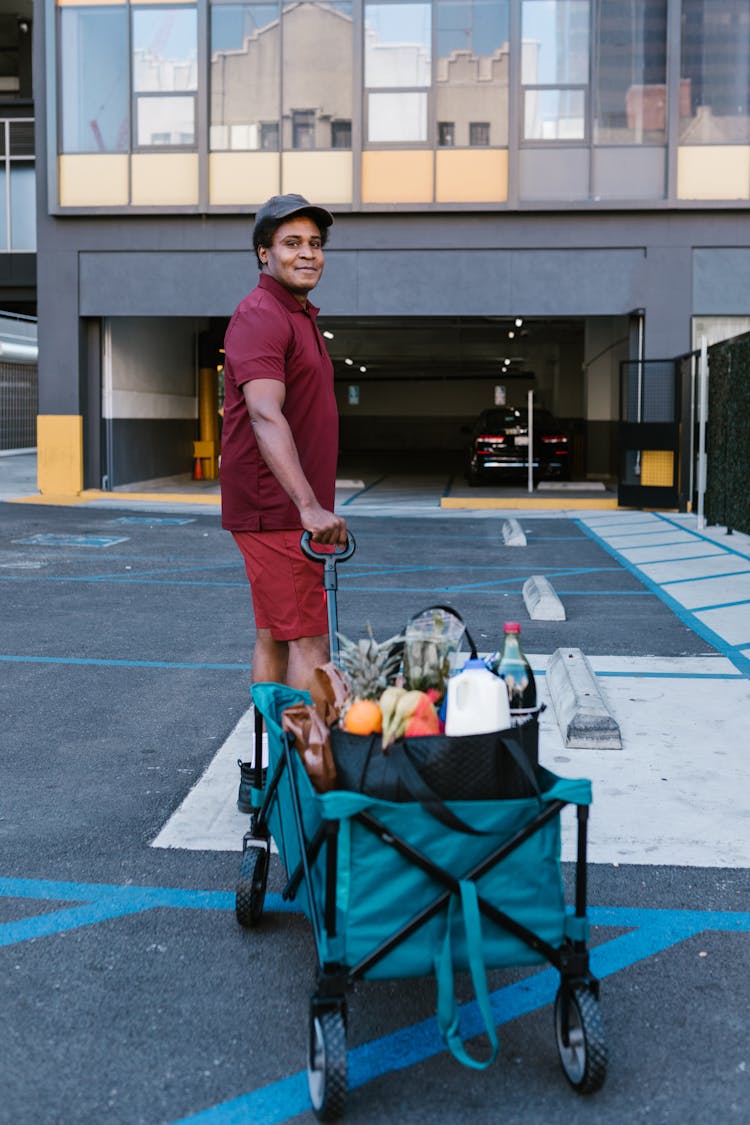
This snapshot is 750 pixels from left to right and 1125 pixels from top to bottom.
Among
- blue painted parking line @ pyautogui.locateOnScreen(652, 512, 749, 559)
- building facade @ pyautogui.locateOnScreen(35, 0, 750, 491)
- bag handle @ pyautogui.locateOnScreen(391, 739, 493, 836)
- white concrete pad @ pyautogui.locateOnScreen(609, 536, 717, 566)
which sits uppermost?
building facade @ pyautogui.locateOnScreen(35, 0, 750, 491)

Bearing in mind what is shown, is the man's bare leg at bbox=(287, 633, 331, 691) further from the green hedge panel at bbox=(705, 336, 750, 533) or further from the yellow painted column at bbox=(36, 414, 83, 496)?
the yellow painted column at bbox=(36, 414, 83, 496)

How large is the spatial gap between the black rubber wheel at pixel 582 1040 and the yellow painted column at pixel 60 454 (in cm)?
1782

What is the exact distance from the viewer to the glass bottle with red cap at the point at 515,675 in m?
3.17

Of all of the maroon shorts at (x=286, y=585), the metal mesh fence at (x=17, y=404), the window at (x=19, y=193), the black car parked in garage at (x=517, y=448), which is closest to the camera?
the maroon shorts at (x=286, y=585)

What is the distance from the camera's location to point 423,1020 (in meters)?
2.99

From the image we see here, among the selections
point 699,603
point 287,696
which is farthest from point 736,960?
point 699,603

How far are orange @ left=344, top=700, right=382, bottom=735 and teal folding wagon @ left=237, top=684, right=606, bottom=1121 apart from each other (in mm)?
Result: 175

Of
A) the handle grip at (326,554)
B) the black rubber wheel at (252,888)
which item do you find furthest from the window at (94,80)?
the black rubber wheel at (252,888)

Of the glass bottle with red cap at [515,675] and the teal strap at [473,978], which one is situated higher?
the glass bottle with red cap at [515,675]

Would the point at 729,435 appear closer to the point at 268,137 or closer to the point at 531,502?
the point at 531,502

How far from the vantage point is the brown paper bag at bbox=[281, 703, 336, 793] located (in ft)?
9.21

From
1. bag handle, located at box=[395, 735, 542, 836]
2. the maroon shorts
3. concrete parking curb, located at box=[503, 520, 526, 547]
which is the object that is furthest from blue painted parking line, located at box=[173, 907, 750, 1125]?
concrete parking curb, located at box=[503, 520, 526, 547]

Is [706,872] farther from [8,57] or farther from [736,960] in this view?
[8,57]

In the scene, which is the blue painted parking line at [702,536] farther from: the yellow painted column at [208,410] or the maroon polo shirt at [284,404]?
the yellow painted column at [208,410]
